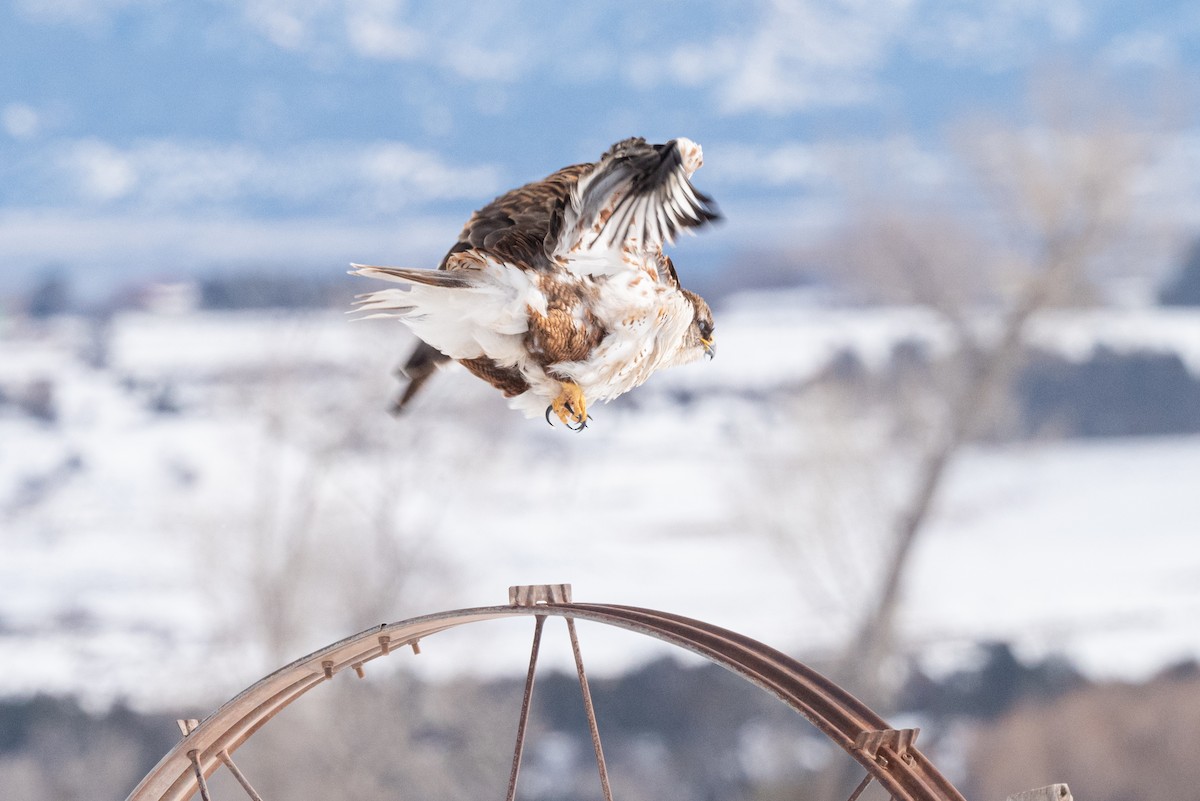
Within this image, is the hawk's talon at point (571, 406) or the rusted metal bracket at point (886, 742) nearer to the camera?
the rusted metal bracket at point (886, 742)

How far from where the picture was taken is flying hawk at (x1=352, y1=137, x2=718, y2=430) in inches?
31.3

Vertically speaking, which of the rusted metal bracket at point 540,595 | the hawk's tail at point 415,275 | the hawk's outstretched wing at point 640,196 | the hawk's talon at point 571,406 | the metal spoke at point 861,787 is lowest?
the metal spoke at point 861,787

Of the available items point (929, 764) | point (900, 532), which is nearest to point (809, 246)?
point (900, 532)

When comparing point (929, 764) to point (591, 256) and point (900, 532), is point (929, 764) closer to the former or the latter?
point (591, 256)

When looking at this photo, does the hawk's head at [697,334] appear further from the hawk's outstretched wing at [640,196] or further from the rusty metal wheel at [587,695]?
the rusty metal wheel at [587,695]

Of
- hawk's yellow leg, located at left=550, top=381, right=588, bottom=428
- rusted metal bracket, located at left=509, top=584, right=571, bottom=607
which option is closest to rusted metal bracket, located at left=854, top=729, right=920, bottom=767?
A: rusted metal bracket, located at left=509, top=584, right=571, bottom=607

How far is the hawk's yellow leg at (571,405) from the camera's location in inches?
33.3

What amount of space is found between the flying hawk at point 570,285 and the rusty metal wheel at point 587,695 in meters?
0.18

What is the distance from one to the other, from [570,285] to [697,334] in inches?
5.3

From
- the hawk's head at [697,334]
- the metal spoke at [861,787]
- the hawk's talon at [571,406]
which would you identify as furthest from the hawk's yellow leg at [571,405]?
the metal spoke at [861,787]

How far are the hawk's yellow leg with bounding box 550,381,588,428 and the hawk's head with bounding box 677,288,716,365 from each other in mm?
104

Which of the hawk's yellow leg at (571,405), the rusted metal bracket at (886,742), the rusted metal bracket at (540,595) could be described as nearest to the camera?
the rusted metal bracket at (886,742)

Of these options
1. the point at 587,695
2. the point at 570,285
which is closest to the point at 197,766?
the point at 587,695

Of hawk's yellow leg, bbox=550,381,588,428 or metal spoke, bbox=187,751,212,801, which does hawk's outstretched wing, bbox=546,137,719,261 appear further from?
metal spoke, bbox=187,751,212,801
